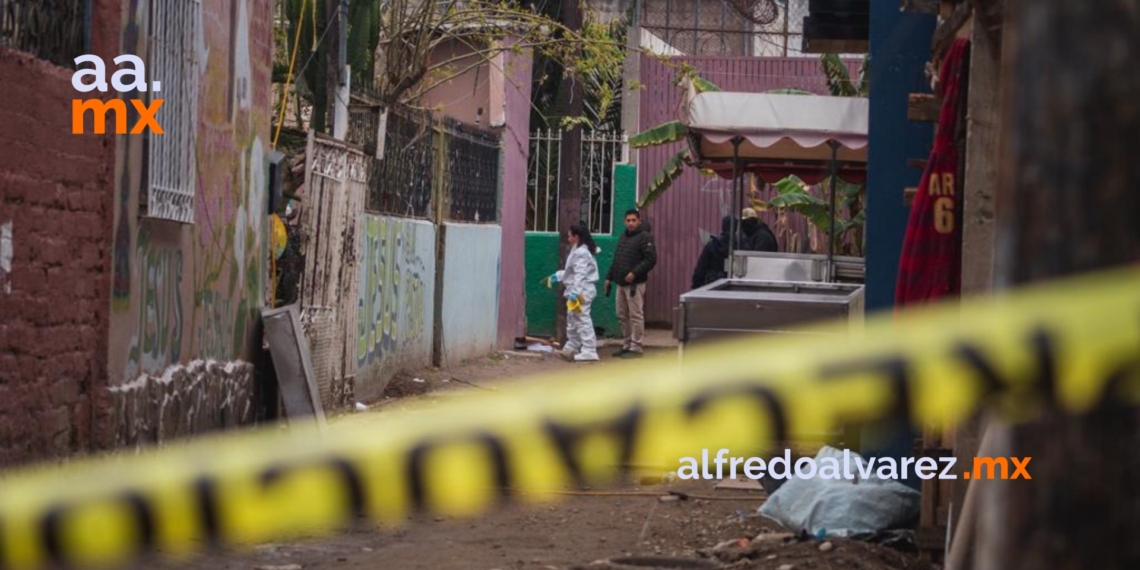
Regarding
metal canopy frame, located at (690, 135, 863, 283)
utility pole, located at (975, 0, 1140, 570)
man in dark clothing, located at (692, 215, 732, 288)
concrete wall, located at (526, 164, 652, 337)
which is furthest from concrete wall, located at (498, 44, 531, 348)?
utility pole, located at (975, 0, 1140, 570)

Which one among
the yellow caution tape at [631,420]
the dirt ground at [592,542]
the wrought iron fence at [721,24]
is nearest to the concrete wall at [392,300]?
the dirt ground at [592,542]

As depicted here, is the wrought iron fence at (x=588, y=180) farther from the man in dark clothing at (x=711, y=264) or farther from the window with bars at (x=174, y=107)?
the window with bars at (x=174, y=107)

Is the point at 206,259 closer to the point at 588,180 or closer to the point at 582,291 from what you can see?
the point at 582,291

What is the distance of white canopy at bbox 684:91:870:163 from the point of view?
39.3ft

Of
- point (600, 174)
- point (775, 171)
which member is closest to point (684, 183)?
point (600, 174)

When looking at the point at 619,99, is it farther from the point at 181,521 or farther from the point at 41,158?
the point at 181,521

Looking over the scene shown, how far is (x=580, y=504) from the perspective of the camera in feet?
30.7

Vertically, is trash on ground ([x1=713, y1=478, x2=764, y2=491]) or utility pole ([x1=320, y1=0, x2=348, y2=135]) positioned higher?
utility pole ([x1=320, y1=0, x2=348, y2=135])

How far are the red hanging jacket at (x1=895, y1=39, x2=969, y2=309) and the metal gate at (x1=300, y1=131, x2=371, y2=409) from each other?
20.7 ft

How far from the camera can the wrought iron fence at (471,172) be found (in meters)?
17.3

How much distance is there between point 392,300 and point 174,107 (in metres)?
6.78

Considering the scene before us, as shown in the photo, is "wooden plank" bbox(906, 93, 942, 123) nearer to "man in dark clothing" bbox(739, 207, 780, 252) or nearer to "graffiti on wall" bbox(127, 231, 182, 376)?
"graffiti on wall" bbox(127, 231, 182, 376)

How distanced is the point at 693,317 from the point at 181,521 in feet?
29.8

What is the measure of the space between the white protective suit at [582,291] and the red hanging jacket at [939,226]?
13.6m
